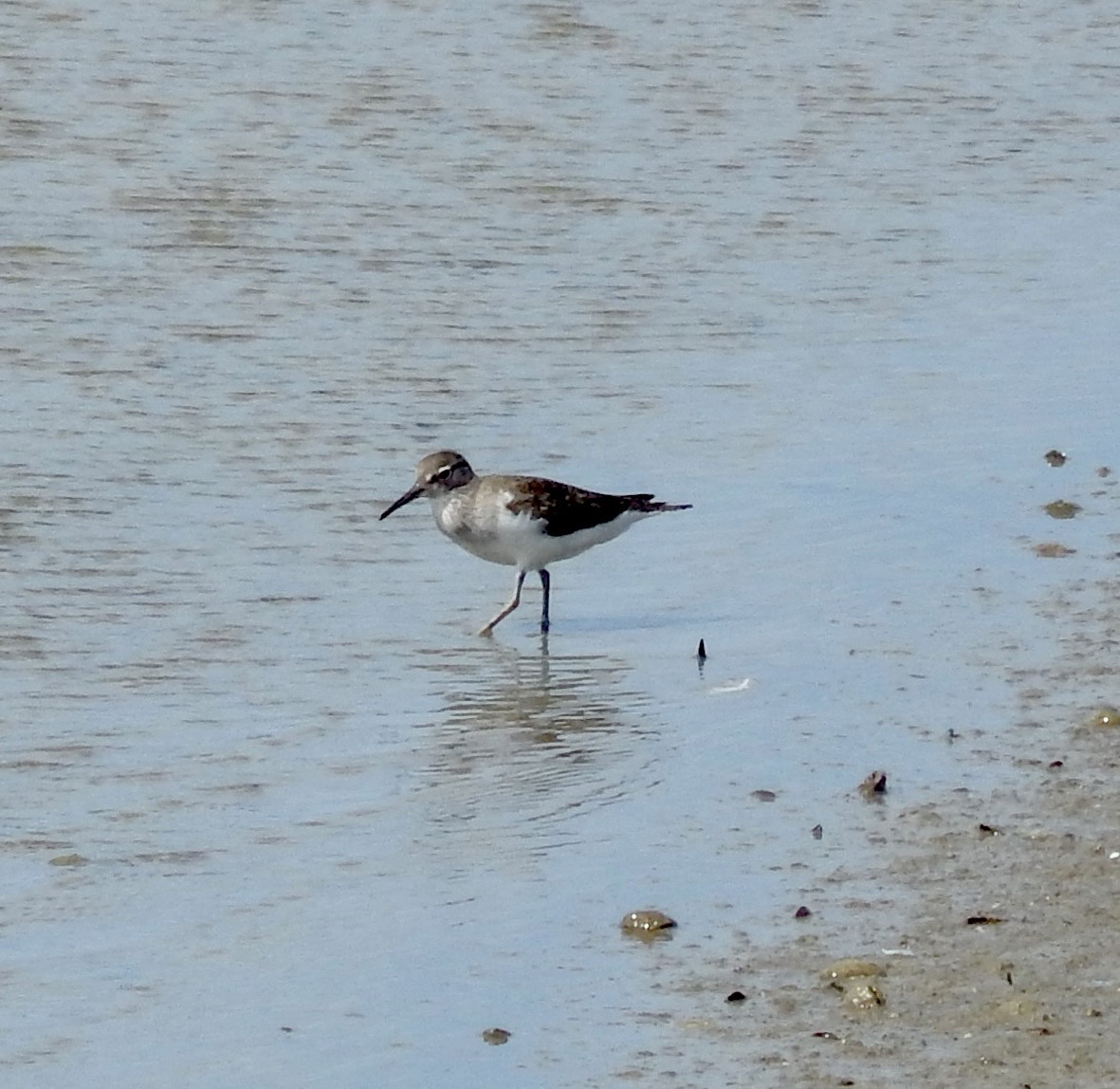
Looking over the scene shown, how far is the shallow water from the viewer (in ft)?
20.4

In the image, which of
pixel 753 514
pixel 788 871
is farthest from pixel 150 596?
pixel 788 871

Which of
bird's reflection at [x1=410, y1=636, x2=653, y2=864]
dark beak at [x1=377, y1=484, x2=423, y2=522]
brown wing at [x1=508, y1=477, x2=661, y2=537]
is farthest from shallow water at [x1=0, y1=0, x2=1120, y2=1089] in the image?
brown wing at [x1=508, y1=477, x2=661, y2=537]

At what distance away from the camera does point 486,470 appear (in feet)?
37.5

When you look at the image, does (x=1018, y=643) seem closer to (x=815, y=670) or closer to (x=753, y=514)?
(x=815, y=670)

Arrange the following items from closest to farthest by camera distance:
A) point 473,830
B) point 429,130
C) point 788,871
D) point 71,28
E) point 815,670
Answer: point 788,871, point 473,830, point 815,670, point 429,130, point 71,28

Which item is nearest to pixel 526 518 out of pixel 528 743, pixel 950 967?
pixel 528 743

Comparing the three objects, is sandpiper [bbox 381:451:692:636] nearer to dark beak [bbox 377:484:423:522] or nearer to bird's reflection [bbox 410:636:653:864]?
dark beak [bbox 377:484:423:522]

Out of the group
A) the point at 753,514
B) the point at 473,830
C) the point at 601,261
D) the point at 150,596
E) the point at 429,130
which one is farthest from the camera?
the point at 429,130

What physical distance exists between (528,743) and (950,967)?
252cm

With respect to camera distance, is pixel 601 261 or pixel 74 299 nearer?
pixel 74 299

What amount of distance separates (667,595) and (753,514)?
89 cm

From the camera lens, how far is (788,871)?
6.56 metres

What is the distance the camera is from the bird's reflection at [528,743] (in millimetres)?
7195

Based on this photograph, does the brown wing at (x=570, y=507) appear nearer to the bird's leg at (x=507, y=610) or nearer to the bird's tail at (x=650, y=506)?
the bird's tail at (x=650, y=506)
